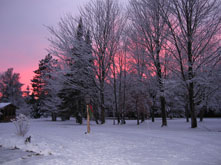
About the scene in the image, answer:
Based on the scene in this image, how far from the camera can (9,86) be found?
145 ft

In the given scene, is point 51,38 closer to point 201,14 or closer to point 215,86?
point 201,14

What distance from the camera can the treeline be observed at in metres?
13.8

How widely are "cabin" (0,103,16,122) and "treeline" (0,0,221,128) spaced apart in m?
15.0

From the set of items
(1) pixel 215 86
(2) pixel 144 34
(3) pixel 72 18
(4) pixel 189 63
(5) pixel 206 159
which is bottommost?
(5) pixel 206 159

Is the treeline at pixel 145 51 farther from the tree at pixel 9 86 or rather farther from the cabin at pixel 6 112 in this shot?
the tree at pixel 9 86

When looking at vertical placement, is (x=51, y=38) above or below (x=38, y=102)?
above

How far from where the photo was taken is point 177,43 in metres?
15.0

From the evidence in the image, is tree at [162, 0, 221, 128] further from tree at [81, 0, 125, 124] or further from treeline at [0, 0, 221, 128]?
tree at [81, 0, 125, 124]

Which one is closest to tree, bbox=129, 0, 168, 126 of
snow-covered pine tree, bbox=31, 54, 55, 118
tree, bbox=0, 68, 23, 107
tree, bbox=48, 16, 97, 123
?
tree, bbox=48, 16, 97, 123

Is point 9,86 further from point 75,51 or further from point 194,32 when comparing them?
point 194,32

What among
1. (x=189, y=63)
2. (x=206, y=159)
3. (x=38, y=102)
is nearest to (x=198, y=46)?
(x=189, y=63)

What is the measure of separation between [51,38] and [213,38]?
13.7 m

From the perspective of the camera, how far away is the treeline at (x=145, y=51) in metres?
13.8

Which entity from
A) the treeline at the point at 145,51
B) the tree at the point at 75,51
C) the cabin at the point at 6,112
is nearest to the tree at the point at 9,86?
the cabin at the point at 6,112
